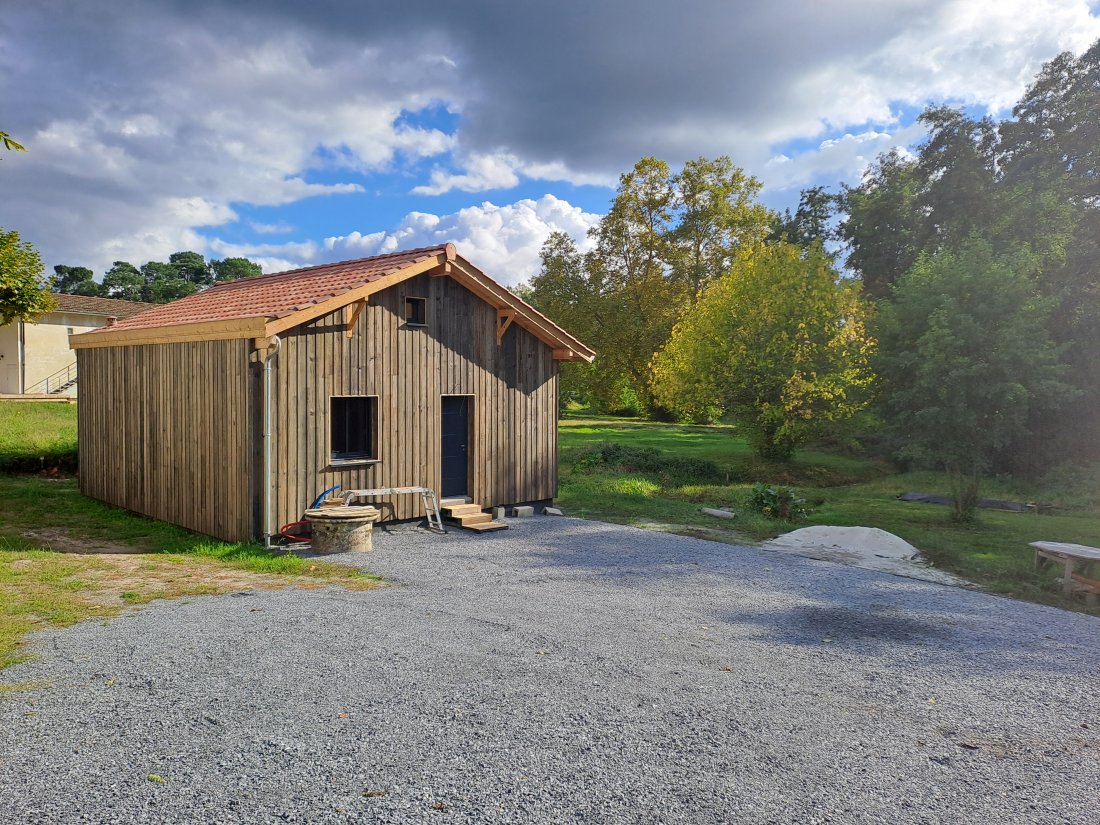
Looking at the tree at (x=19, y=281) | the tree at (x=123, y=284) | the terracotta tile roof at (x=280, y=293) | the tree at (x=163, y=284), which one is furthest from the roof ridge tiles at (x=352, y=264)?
the tree at (x=123, y=284)

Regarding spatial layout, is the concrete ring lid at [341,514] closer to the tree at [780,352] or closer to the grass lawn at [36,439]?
the grass lawn at [36,439]

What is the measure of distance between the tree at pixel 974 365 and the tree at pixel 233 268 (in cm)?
6931

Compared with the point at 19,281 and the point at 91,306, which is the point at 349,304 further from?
the point at 91,306

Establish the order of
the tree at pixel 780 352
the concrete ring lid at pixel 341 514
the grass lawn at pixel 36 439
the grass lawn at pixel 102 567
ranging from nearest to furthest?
the grass lawn at pixel 102 567
the concrete ring lid at pixel 341 514
the grass lawn at pixel 36 439
the tree at pixel 780 352

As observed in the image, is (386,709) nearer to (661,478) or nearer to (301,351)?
(301,351)

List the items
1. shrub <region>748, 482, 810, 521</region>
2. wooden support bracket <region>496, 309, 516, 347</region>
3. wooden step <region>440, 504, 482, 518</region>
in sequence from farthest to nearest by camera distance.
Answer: shrub <region>748, 482, 810, 521</region> < wooden support bracket <region>496, 309, 516, 347</region> < wooden step <region>440, 504, 482, 518</region>

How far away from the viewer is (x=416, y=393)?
12320mm

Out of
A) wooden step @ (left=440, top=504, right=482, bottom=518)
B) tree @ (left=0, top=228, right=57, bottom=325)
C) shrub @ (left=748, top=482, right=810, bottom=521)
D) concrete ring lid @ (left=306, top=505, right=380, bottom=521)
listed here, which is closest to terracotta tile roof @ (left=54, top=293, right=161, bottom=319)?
tree @ (left=0, top=228, right=57, bottom=325)

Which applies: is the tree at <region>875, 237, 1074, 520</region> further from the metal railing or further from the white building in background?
the metal railing

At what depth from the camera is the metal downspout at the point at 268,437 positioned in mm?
10070

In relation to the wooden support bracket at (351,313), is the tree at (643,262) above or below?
above

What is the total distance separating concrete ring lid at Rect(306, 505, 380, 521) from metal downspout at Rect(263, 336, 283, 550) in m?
0.57

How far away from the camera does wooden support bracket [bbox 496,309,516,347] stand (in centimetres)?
1344

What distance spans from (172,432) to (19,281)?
1100 cm
